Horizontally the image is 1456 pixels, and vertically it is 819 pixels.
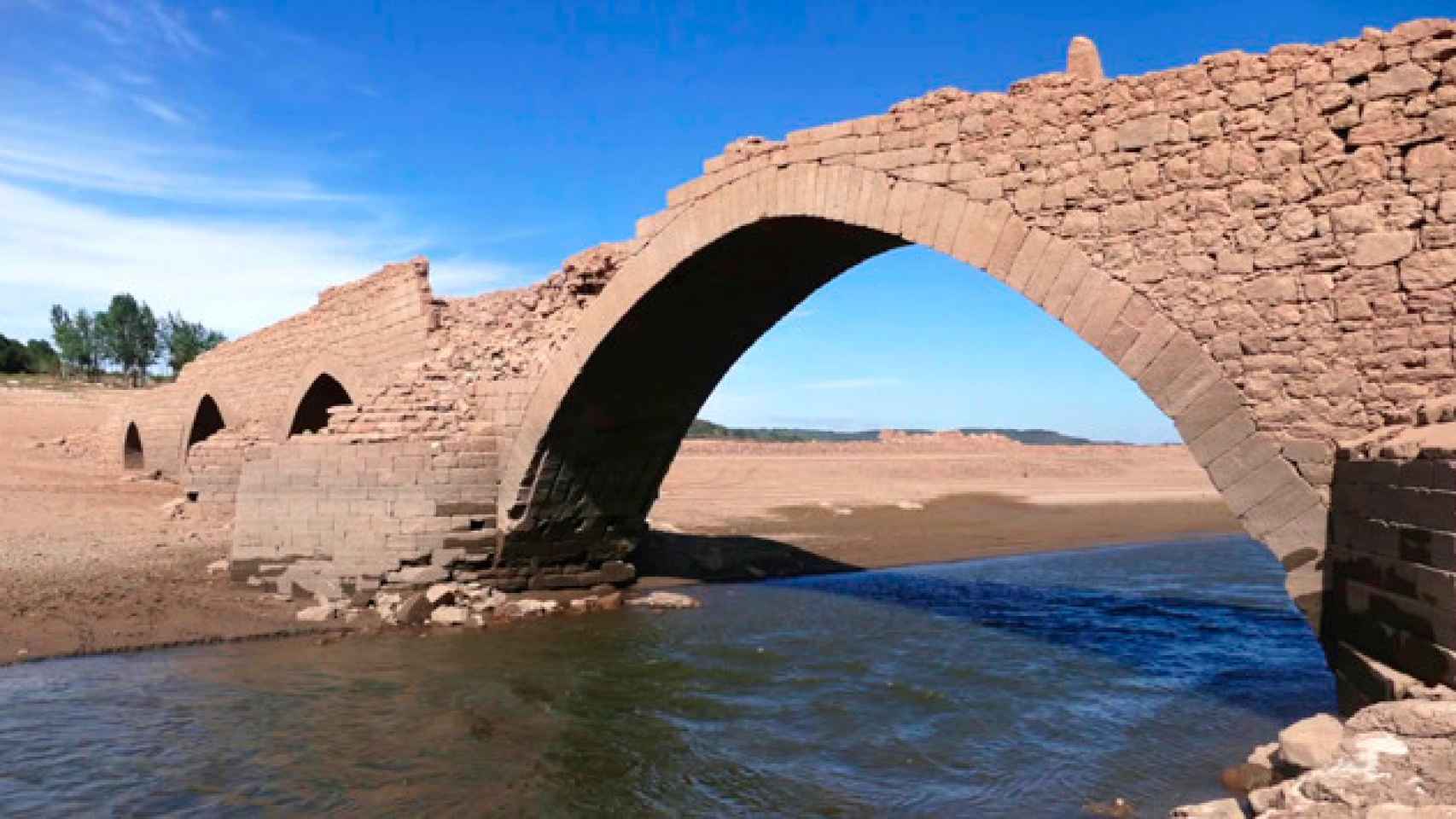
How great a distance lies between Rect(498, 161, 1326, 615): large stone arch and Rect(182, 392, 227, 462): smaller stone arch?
15.9 metres

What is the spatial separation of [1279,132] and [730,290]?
618 centimetres

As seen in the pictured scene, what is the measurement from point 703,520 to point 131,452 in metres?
20.2

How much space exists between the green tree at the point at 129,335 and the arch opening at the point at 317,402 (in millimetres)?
49645

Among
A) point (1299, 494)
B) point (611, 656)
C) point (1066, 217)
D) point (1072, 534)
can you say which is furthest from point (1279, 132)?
point (1072, 534)

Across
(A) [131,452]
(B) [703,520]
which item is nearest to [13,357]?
(A) [131,452]

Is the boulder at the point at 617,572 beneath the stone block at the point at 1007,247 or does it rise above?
beneath

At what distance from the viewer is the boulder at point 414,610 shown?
1159cm

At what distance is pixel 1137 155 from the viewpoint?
22.9 feet

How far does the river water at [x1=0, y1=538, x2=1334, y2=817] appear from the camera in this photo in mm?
6551

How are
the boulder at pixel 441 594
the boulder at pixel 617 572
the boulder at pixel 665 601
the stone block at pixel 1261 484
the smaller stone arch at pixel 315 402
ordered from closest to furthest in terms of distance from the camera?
1. the stone block at pixel 1261 484
2. the boulder at pixel 441 594
3. the boulder at pixel 665 601
4. the boulder at pixel 617 572
5. the smaller stone arch at pixel 315 402

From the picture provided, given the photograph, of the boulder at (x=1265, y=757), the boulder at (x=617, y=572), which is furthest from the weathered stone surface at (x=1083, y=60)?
the boulder at (x=617, y=572)

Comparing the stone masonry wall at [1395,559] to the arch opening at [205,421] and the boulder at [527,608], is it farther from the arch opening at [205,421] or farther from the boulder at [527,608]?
the arch opening at [205,421]

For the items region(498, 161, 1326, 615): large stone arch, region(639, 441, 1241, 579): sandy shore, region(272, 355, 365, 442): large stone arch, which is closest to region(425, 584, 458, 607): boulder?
region(498, 161, 1326, 615): large stone arch

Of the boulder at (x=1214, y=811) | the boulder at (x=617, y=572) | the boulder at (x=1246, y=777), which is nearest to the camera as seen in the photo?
the boulder at (x=1214, y=811)
